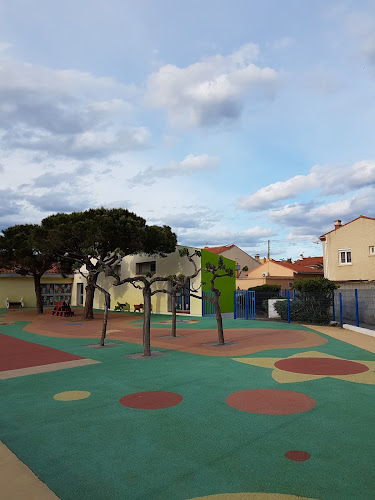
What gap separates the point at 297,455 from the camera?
466 cm

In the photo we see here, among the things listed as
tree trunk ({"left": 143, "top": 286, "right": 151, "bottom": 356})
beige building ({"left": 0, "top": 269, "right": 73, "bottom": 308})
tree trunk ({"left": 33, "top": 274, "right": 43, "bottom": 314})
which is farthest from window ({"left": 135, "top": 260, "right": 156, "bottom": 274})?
tree trunk ({"left": 143, "top": 286, "right": 151, "bottom": 356})

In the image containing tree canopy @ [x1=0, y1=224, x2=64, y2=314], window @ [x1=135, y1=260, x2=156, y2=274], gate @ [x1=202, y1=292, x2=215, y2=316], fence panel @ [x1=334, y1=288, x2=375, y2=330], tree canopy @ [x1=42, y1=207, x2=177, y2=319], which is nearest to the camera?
fence panel @ [x1=334, y1=288, x2=375, y2=330]

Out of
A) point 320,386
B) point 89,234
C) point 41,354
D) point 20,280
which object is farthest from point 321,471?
point 20,280

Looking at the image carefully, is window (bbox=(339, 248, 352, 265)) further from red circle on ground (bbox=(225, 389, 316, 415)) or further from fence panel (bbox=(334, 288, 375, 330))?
red circle on ground (bbox=(225, 389, 316, 415))

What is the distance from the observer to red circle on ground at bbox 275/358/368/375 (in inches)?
364

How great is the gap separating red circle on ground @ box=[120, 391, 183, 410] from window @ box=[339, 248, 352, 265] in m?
31.0

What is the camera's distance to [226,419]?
19.7 feet

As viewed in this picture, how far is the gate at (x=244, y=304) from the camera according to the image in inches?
922

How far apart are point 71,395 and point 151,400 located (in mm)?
1828

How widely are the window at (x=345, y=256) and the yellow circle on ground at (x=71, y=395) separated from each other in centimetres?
3180

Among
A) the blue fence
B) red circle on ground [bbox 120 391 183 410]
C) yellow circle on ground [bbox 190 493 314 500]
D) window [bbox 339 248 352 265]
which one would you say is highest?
window [bbox 339 248 352 265]

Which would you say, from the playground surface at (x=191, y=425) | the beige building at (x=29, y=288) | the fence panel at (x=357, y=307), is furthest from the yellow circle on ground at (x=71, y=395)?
the beige building at (x=29, y=288)

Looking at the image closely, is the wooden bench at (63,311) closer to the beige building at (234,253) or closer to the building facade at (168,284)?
the building facade at (168,284)

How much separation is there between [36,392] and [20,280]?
3655 centimetres
